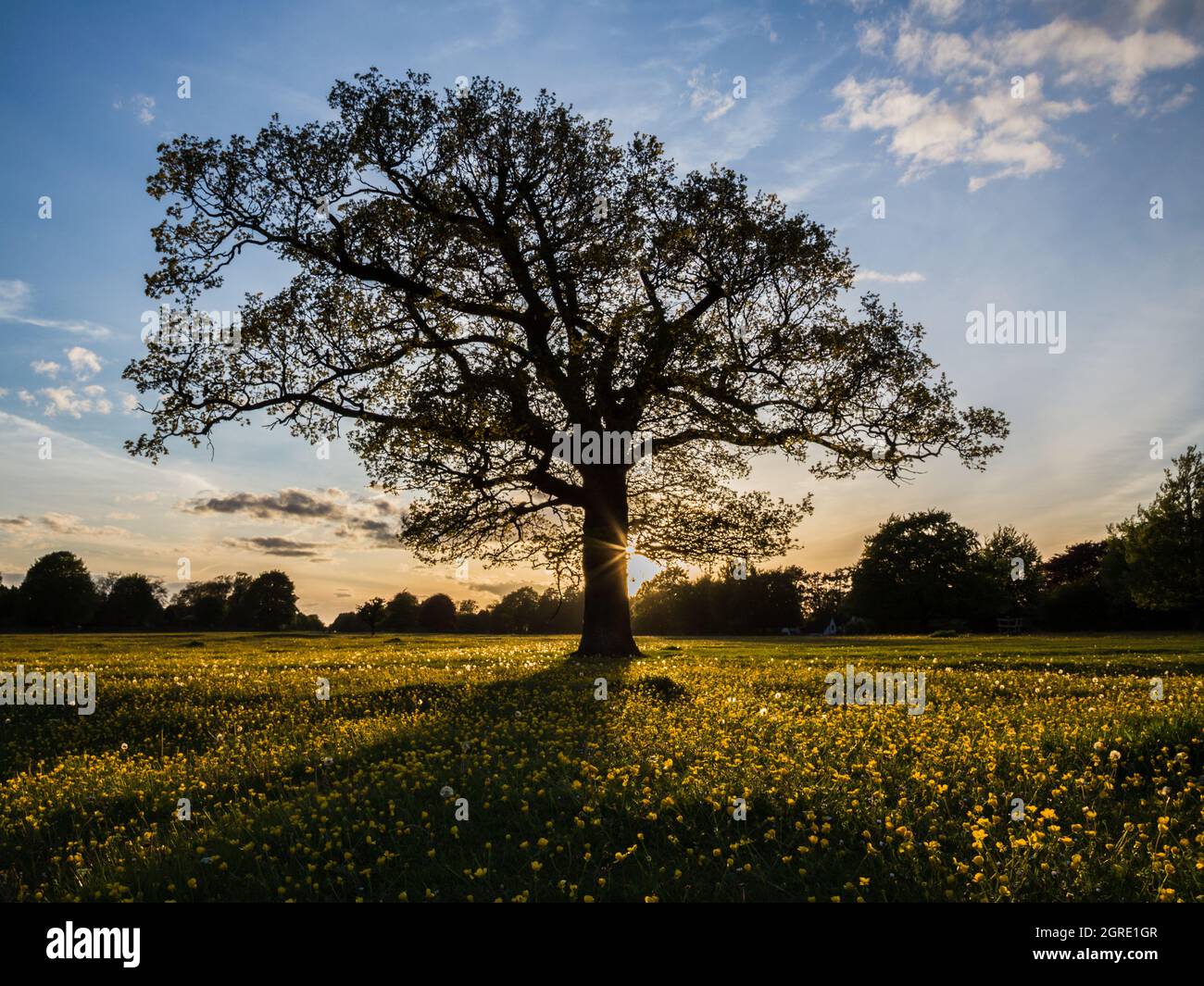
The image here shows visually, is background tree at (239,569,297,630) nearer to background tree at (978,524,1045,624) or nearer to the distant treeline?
the distant treeline

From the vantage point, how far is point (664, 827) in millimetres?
6543

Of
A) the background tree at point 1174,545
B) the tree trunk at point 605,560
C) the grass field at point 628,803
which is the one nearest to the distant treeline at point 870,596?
the background tree at point 1174,545

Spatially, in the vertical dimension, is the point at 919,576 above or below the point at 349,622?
above

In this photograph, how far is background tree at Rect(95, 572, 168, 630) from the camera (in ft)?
414

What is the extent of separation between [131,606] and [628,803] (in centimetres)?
14560

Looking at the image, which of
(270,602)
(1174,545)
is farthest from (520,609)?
(1174,545)

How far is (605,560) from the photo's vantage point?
26.7 meters

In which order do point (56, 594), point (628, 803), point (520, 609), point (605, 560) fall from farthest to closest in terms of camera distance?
point (520, 609), point (56, 594), point (605, 560), point (628, 803)

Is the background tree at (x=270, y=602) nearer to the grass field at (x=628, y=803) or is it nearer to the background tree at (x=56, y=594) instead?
the background tree at (x=56, y=594)

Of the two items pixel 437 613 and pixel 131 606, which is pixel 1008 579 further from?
pixel 131 606

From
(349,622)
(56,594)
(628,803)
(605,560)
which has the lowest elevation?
(349,622)

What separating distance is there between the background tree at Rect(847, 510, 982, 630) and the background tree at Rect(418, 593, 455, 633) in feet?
209

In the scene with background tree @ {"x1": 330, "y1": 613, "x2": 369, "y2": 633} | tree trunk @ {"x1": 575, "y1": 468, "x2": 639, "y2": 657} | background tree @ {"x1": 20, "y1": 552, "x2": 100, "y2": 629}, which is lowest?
background tree @ {"x1": 330, "y1": 613, "x2": 369, "y2": 633}

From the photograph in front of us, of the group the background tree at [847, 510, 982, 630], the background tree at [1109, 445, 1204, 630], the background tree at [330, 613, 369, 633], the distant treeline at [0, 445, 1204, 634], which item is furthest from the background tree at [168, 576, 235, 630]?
the background tree at [1109, 445, 1204, 630]
